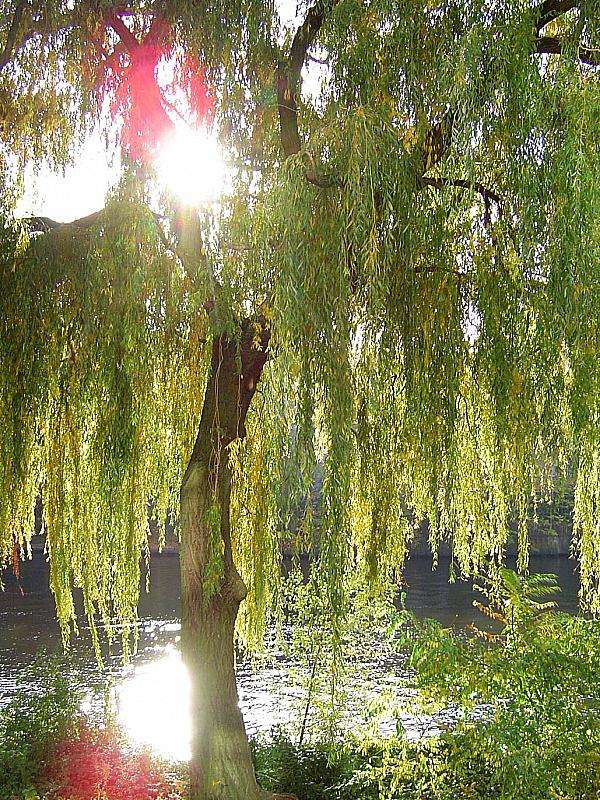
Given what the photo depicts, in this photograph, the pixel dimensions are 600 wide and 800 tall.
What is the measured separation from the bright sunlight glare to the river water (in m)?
2.14

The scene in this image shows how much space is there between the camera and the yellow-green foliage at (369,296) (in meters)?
2.91

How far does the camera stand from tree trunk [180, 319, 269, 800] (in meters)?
4.24

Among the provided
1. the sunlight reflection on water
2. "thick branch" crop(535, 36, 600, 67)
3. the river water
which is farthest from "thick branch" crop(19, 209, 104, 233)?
the sunlight reflection on water

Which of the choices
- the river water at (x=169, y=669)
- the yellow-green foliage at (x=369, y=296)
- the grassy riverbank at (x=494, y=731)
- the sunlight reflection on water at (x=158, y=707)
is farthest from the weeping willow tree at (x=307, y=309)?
the sunlight reflection on water at (x=158, y=707)

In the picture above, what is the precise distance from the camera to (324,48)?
12.3 feet

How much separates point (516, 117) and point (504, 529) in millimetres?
2196

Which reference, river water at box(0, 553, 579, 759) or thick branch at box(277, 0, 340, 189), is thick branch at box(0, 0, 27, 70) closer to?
thick branch at box(277, 0, 340, 189)

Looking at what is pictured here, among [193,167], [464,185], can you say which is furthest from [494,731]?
[193,167]

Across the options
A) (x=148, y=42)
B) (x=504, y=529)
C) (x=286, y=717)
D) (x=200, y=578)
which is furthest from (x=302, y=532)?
(x=286, y=717)

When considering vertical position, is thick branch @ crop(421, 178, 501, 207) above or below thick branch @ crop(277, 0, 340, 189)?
below

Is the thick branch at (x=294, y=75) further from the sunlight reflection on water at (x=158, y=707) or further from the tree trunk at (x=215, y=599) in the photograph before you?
the sunlight reflection on water at (x=158, y=707)

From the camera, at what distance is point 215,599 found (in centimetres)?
431

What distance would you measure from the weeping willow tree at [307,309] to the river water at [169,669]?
0.98 m

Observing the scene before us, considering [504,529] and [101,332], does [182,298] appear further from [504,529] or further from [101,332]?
[504,529]
